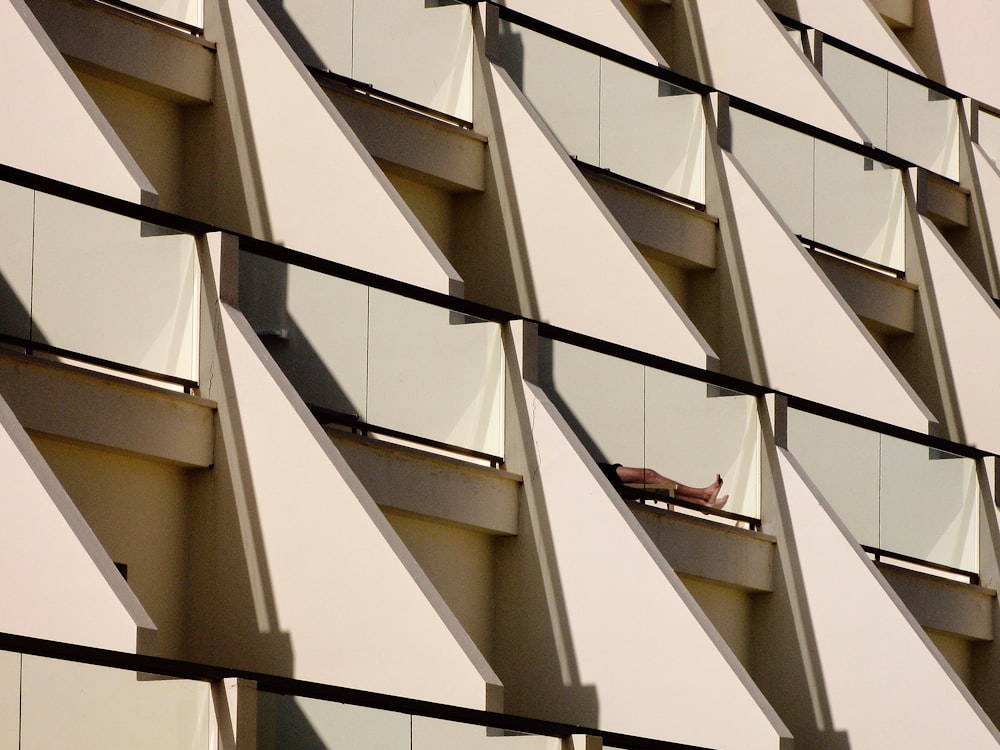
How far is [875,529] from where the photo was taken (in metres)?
16.0

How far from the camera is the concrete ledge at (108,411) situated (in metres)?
10.9

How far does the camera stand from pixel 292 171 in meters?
14.9

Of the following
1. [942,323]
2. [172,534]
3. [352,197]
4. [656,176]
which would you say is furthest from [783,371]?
[172,534]

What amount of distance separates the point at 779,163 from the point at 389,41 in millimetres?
4699

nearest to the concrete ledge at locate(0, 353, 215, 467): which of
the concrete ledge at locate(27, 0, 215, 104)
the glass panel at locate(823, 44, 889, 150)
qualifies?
the concrete ledge at locate(27, 0, 215, 104)

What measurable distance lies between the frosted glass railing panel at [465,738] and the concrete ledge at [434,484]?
2.65 meters

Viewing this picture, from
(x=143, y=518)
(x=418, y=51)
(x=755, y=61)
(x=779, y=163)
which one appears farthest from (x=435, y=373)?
(x=755, y=61)

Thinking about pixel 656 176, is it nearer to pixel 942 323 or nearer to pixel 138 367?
pixel 942 323

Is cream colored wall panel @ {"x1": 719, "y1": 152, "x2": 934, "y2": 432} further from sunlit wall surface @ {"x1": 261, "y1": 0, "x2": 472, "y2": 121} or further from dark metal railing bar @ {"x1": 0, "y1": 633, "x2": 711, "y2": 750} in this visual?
dark metal railing bar @ {"x1": 0, "y1": 633, "x2": 711, "y2": 750}

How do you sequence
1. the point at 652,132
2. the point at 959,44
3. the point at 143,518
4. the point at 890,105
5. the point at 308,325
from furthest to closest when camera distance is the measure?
the point at 959,44, the point at 890,105, the point at 652,132, the point at 308,325, the point at 143,518

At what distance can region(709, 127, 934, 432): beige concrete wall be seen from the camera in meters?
18.7

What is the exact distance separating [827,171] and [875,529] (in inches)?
188

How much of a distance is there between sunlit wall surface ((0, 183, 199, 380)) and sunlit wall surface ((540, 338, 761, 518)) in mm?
2895

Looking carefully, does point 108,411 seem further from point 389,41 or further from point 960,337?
point 960,337
